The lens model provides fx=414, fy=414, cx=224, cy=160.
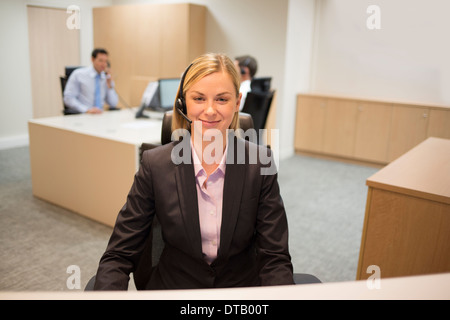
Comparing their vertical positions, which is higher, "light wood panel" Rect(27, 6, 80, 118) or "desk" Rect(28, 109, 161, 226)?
"light wood panel" Rect(27, 6, 80, 118)

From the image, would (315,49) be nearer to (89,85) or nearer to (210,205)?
(89,85)

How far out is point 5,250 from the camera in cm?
294

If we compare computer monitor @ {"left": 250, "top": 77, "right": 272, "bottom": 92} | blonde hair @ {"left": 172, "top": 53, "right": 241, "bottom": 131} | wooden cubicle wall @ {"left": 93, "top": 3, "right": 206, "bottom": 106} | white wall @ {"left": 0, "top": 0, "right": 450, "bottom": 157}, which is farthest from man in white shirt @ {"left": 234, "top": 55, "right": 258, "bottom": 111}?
blonde hair @ {"left": 172, "top": 53, "right": 241, "bottom": 131}

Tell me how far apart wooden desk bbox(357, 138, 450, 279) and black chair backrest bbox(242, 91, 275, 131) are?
5.45 ft

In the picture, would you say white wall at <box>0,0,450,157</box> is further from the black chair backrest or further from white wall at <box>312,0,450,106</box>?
the black chair backrest

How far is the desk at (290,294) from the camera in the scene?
0.61 m

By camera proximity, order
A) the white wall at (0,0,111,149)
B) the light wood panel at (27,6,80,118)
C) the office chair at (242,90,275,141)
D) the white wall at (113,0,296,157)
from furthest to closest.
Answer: the light wood panel at (27,6,80,118) → the white wall at (0,0,111,149) → the white wall at (113,0,296,157) → the office chair at (242,90,275,141)

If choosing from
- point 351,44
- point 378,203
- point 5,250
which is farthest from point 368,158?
point 5,250

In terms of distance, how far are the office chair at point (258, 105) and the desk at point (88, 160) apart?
0.84m

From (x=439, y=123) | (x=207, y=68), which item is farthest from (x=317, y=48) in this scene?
(x=207, y=68)

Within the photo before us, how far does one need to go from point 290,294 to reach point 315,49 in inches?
232

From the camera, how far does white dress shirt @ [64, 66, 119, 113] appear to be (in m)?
4.52

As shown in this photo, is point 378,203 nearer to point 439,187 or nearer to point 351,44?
→ point 439,187

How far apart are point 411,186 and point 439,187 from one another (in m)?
0.13
